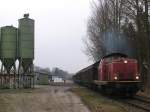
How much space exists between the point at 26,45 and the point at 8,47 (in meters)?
2.45

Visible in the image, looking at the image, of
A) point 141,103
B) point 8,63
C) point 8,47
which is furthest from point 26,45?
point 141,103

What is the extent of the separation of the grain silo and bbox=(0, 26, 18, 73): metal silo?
72 cm

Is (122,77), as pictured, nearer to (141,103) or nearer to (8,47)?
(141,103)

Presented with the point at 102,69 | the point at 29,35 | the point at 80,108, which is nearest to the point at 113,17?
the point at 29,35

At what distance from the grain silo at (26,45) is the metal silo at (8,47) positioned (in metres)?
0.72

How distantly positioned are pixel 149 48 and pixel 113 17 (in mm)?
16917

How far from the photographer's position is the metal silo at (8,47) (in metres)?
54.5

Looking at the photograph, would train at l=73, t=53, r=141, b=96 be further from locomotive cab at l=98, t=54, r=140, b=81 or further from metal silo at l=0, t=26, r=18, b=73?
metal silo at l=0, t=26, r=18, b=73

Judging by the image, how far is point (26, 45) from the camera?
5466cm

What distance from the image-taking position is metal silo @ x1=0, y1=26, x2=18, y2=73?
54.5m

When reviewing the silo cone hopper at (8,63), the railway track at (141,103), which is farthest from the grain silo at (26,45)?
the railway track at (141,103)

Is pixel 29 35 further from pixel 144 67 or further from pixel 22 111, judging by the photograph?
pixel 22 111

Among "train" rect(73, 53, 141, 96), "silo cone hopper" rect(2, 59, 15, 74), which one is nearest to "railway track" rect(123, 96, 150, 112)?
"train" rect(73, 53, 141, 96)

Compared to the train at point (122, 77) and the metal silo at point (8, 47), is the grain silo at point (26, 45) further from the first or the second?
the train at point (122, 77)
